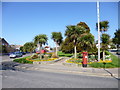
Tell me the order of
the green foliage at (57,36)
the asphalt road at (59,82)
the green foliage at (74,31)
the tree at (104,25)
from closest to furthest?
1. the asphalt road at (59,82)
2. the green foliage at (74,31)
3. the tree at (104,25)
4. the green foliage at (57,36)

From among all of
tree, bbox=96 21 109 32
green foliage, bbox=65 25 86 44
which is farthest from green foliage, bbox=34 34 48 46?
tree, bbox=96 21 109 32

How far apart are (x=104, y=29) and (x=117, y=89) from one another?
17.9 metres

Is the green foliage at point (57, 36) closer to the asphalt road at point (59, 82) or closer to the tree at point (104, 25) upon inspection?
the tree at point (104, 25)

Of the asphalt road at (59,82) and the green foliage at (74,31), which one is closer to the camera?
the asphalt road at (59,82)

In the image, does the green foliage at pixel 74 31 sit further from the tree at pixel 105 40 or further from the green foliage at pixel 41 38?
the green foliage at pixel 41 38

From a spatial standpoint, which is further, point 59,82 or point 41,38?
point 41,38

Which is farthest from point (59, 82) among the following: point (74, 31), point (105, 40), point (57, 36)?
point (57, 36)

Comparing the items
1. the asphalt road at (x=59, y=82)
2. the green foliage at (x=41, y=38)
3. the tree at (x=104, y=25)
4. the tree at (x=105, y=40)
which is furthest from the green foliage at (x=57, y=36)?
the asphalt road at (x=59, y=82)

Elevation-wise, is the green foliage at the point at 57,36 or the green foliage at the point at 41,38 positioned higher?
the green foliage at the point at 57,36

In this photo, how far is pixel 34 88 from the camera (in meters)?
6.96

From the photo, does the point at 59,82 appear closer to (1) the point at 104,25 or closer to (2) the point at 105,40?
(2) the point at 105,40

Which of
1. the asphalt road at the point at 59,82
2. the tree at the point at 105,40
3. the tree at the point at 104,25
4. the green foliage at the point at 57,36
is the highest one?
the tree at the point at 104,25

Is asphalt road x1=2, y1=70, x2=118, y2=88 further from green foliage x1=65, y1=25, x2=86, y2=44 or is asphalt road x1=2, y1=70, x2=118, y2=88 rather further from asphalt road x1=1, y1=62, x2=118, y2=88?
green foliage x1=65, y1=25, x2=86, y2=44

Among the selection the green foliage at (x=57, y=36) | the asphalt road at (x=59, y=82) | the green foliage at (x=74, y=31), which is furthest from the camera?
the green foliage at (x=57, y=36)
